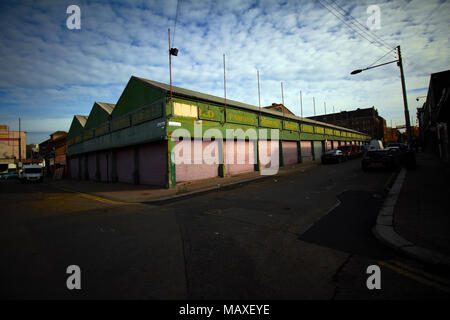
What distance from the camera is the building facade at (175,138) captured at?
13922 mm

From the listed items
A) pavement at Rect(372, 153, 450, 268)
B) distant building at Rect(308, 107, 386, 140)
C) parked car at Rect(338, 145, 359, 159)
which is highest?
distant building at Rect(308, 107, 386, 140)

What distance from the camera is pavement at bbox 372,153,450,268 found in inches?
129

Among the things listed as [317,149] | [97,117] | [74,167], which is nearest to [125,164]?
[97,117]

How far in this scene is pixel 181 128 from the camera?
13.9 meters

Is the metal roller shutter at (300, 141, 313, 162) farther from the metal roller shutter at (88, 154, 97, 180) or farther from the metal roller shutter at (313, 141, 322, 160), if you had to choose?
the metal roller shutter at (88, 154, 97, 180)

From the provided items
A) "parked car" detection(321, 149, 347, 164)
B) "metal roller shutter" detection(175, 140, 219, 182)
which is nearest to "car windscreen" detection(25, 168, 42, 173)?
"metal roller shutter" detection(175, 140, 219, 182)

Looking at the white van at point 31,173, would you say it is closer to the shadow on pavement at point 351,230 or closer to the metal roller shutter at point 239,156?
the metal roller shutter at point 239,156

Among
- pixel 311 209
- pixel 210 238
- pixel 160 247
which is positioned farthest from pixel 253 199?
pixel 160 247

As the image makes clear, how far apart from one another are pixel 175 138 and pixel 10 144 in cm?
6999

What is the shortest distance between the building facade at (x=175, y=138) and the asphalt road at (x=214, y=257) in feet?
26.8

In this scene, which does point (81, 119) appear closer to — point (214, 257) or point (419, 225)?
point (214, 257)

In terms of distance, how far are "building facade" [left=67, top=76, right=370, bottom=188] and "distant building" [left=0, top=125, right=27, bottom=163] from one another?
153 feet
